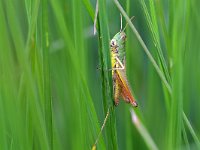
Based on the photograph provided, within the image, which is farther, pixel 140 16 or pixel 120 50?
pixel 140 16

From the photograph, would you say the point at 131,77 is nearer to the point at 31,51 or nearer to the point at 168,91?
the point at 168,91

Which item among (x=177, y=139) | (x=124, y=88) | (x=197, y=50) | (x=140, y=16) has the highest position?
(x=140, y=16)

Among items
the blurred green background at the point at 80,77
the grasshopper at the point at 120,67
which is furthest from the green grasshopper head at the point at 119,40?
the blurred green background at the point at 80,77

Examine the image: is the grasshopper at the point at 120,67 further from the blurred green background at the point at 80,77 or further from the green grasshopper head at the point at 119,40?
the blurred green background at the point at 80,77

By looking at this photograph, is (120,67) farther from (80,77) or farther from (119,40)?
(80,77)

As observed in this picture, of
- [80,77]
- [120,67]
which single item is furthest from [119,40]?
[80,77]

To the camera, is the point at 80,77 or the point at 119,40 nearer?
the point at 80,77

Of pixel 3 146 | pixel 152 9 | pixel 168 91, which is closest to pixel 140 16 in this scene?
pixel 152 9

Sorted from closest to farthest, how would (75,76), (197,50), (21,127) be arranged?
1. (21,127)
2. (75,76)
3. (197,50)
